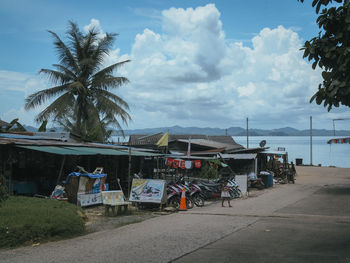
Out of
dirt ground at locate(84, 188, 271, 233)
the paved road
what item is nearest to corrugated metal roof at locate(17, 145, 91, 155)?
dirt ground at locate(84, 188, 271, 233)

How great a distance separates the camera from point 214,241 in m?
9.23

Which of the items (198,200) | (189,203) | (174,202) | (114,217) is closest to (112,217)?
(114,217)

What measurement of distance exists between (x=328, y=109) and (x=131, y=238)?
17.7ft

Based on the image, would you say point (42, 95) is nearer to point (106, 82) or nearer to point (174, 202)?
point (106, 82)

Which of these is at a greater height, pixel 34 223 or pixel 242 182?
pixel 242 182

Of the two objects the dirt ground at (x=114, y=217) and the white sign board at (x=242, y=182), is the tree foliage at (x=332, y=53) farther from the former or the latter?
the white sign board at (x=242, y=182)

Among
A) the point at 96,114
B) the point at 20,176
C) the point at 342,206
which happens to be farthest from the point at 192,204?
the point at 96,114

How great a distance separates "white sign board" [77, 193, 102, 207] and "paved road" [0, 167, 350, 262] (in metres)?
3.40

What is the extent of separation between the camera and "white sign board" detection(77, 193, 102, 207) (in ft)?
49.2

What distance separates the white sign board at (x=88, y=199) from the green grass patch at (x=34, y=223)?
4.00 meters

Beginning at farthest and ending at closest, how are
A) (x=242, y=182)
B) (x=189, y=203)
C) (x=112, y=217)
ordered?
(x=242, y=182)
(x=189, y=203)
(x=112, y=217)

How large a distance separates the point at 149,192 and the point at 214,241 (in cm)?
644

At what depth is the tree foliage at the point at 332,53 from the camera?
7539 millimetres

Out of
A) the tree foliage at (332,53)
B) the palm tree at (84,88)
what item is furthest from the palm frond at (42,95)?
the tree foliage at (332,53)
